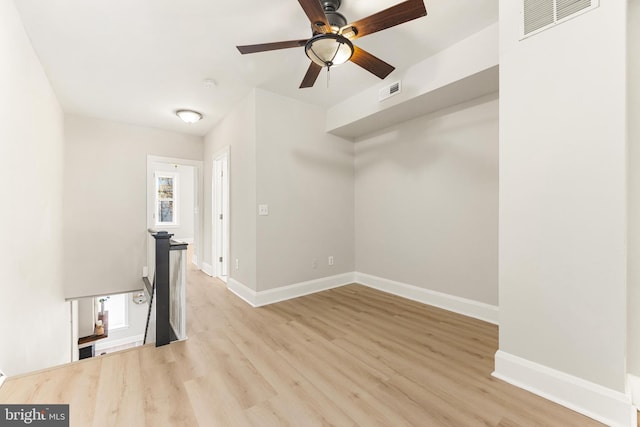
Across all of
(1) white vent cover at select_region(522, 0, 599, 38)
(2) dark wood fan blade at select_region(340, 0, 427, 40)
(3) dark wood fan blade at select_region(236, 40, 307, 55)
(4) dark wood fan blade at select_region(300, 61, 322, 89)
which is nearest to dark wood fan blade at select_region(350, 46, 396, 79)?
(2) dark wood fan blade at select_region(340, 0, 427, 40)

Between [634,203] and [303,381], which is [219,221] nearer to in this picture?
[303,381]

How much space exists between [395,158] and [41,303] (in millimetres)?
4583

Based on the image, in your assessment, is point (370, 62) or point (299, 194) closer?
point (370, 62)

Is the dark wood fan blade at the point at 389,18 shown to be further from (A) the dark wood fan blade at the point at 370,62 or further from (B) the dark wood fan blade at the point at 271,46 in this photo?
(B) the dark wood fan blade at the point at 271,46

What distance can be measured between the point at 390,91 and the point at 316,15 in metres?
1.60

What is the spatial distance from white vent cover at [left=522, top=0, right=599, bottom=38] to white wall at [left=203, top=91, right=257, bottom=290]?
2.68 meters

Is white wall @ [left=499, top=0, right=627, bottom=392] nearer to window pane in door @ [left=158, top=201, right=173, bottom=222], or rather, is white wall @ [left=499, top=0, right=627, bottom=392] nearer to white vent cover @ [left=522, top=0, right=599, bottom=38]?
white vent cover @ [left=522, top=0, right=599, bottom=38]

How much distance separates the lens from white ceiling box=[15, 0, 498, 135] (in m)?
2.01

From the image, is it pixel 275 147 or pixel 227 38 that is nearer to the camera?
pixel 227 38

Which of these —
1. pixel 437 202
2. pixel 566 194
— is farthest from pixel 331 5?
pixel 437 202

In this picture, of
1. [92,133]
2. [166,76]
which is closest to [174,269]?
[166,76]

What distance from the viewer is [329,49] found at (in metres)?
1.89

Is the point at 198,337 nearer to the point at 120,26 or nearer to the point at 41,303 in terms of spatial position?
the point at 41,303

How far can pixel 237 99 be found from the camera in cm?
359
